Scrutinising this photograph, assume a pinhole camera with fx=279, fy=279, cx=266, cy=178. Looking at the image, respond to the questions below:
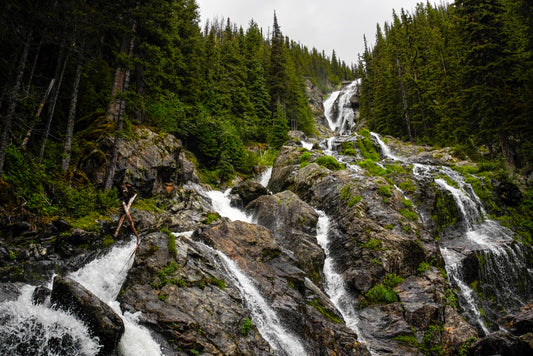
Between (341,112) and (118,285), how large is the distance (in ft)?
234

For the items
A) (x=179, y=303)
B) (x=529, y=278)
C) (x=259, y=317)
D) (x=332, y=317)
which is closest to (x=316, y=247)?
(x=332, y=317)

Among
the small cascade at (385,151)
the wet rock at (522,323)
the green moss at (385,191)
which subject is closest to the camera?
the wet rock at (522,323)

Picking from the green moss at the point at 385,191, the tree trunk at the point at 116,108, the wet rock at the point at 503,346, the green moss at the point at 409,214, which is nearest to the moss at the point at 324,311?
the wet rock at the point at 503,346

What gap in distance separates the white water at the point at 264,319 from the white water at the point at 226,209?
8174mm

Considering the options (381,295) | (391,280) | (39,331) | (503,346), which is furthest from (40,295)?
(503,346)

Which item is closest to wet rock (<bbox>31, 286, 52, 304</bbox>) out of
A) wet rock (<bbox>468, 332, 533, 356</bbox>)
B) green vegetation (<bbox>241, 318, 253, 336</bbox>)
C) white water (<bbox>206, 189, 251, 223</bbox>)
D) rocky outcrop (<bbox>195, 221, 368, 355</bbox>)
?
green vegetation (<bbox>241, 318, 253, 336</bbox>)

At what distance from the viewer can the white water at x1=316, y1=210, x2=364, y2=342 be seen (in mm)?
12661

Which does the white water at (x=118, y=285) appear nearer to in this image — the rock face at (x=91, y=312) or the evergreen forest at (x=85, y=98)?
the rock face at (x=91, y=312)

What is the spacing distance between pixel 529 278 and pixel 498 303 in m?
2.75

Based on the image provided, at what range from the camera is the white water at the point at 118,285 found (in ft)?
24.6

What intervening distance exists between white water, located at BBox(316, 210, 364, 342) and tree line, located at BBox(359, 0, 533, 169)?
15.6m

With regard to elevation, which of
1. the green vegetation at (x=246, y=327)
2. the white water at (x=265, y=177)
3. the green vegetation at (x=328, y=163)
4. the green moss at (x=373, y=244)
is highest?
the green vegetation at (x=328, y=163)

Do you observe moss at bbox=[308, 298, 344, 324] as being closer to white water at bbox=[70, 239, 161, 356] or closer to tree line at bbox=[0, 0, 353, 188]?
white water at bbox=[70, 239, 161, 356]

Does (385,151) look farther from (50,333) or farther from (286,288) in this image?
(50,333)
